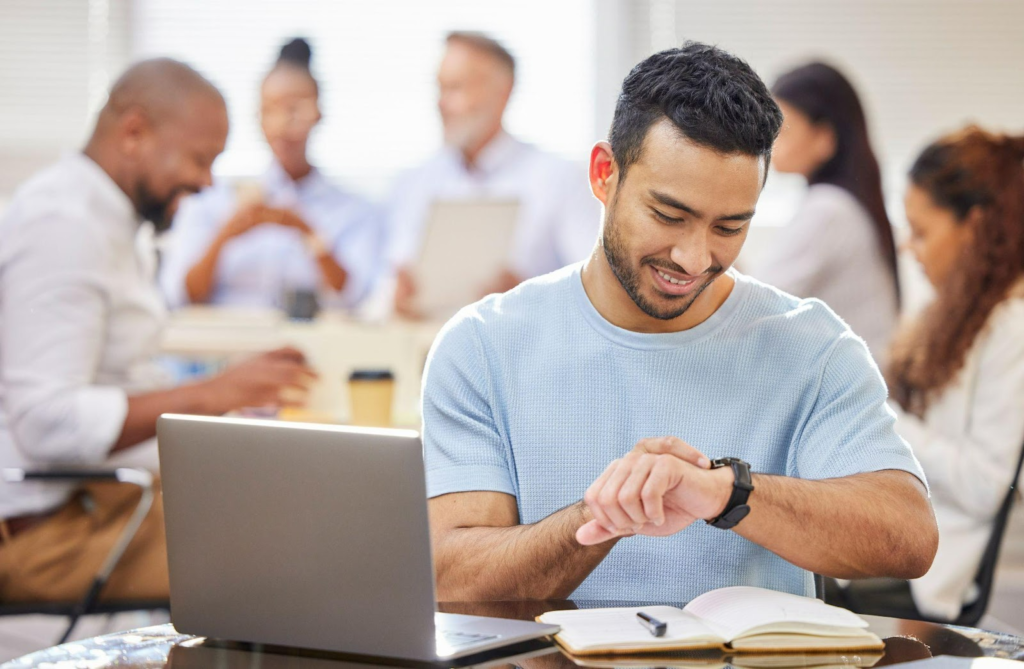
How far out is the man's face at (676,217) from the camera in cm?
131

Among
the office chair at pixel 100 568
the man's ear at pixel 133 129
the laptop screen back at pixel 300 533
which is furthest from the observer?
the man's ear at pixel 133 129

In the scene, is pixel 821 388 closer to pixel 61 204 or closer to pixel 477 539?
pixel 477 539

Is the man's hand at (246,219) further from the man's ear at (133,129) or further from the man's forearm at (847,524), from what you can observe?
the man's forearm at (847,524)

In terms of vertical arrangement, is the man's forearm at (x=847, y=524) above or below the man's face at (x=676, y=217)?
below

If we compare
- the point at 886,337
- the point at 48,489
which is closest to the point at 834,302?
the point at 886,337

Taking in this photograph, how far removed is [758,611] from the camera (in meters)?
1.07

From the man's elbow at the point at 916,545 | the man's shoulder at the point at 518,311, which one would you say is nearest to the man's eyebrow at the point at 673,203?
the man's shoulder at the point at 518,311

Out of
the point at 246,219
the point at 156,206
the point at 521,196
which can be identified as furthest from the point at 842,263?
the point at 246,219

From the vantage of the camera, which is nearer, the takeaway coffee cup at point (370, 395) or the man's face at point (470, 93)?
the takeaway coffee cup at point (370, 395)

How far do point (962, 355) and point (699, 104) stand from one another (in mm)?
1248

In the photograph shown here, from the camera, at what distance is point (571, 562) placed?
1229 millimetres

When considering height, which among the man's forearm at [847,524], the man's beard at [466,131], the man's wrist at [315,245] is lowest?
the man's forearm at [847,524]

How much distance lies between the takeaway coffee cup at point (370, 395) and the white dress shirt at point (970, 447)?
1021mm

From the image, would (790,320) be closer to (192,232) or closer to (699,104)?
(699,104)
